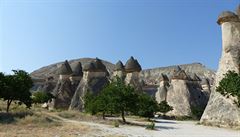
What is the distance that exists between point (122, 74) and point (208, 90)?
20.6 m

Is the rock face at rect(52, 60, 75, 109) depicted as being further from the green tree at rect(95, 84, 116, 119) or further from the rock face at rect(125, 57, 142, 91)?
the green tree at rect(95, 84, 116, 119)

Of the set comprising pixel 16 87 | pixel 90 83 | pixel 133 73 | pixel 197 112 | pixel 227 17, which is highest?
pixel 227 17

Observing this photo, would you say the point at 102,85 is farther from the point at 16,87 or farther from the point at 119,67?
the point at 16,87

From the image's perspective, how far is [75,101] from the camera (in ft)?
126

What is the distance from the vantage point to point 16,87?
77.4 feet

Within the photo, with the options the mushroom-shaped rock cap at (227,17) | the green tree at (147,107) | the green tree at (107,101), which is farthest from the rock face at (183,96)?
the green tree at (107,101)

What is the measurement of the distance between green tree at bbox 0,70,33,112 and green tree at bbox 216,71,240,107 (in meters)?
14.0

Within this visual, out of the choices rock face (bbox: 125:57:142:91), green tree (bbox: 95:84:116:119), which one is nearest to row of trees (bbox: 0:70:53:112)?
green tree (bbox: 95:84:116:119)

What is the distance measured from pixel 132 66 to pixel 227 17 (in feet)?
53.5

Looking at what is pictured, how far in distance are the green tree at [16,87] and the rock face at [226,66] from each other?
13.5 metres

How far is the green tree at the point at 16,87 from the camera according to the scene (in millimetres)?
22797

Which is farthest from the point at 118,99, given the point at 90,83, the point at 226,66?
the point at 90,83

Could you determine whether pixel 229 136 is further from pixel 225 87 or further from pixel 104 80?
pixel 104 80

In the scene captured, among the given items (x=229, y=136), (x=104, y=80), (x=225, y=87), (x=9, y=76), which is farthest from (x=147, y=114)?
(x=229, y=136)
